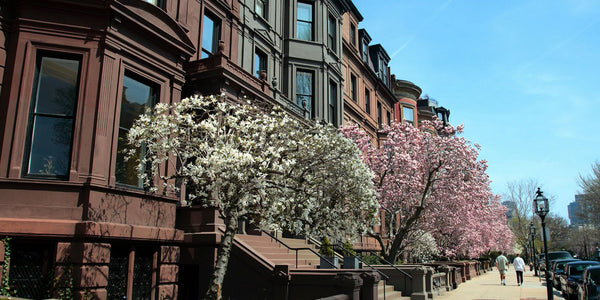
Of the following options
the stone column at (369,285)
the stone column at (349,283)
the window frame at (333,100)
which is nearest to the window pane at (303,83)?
the window frame at (333,100)

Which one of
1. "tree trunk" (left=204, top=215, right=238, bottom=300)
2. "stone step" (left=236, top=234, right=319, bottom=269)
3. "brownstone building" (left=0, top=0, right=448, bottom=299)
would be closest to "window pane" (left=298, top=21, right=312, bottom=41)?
"brownstone building" (left=0, top=0, right=448, bottom=299)

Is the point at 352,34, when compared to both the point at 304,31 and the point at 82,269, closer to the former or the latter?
the point at 304,31

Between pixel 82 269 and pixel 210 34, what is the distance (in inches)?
422

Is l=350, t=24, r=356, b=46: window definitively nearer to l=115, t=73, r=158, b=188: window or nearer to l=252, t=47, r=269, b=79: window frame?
l=252, t=47, r=269, b=79: window frame

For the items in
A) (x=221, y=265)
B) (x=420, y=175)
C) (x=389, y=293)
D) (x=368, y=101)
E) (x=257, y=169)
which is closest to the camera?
(x=221, y=265)

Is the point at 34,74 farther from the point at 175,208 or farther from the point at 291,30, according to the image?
the point at 291,30

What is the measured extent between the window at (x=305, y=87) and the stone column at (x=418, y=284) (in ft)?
31.3

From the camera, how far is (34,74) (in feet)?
34.3

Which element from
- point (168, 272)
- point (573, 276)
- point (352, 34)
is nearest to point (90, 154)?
point (168, 272)

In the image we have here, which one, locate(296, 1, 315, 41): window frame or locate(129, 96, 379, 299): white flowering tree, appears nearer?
locate(129, 96, 379, 299): white flowering tree

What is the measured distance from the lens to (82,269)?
969 centimetres

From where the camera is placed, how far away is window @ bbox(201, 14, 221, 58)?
17.1 metres

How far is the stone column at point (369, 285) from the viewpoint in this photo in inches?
438

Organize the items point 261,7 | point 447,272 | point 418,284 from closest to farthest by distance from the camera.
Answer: point 418,284 < point 261,7 < point 447,272
